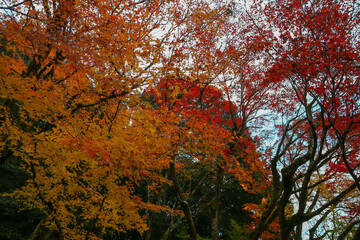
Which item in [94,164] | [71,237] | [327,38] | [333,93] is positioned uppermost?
[327,38]

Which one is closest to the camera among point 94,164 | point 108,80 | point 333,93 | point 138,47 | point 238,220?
point 108,80

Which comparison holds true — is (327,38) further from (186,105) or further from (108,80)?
(186,105)

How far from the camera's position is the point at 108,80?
4.15 meters

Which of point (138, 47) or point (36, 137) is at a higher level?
point (138, 47)

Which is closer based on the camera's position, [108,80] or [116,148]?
[108,80]

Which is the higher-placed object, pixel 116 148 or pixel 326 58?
pixel 326 58

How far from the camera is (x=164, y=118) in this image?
21.2 feet

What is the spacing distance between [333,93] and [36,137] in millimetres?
6287

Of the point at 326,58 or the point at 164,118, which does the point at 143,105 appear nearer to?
the point at 164,118

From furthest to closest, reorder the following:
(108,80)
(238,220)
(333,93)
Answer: (238,220), (333,93), (108,80)

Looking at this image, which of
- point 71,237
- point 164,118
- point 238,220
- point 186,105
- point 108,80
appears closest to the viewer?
point 108,80

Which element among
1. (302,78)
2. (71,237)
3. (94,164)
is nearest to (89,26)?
(94,164)

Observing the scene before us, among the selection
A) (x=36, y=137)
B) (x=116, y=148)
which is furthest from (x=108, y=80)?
(x=36, y=137)

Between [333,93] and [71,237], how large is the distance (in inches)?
323
